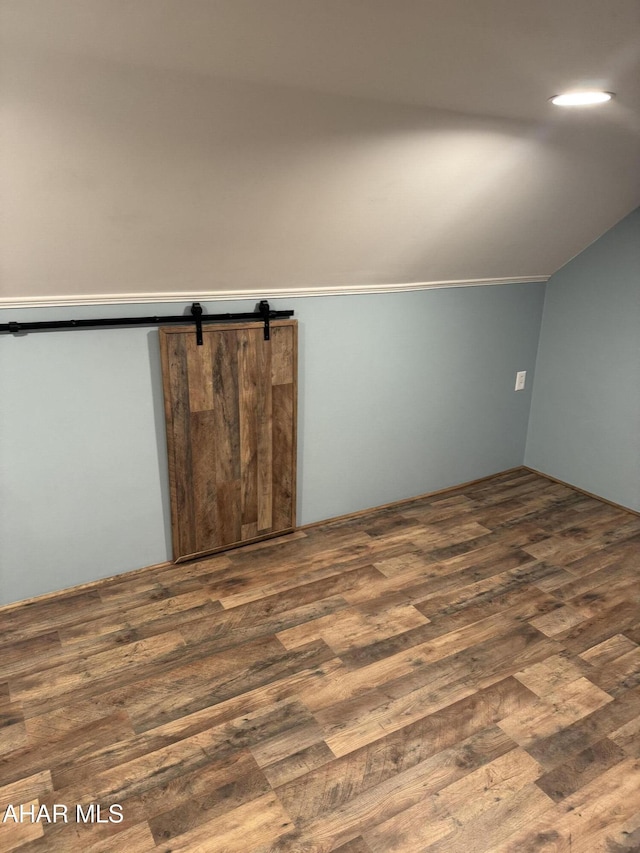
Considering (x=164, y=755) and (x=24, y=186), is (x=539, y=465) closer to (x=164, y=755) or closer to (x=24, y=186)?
(x=164, y=755)

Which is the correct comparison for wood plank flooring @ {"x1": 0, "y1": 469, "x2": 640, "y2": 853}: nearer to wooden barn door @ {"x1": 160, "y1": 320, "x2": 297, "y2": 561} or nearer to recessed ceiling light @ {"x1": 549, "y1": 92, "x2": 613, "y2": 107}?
wooden barn door @ {"x1": 160, "y1": 320, "x2": 297, "y2": 561}

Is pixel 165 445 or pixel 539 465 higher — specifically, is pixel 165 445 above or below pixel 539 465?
above

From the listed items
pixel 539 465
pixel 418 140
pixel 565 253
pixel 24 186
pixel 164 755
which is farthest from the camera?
pixel 539 465

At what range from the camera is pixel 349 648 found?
211 cm

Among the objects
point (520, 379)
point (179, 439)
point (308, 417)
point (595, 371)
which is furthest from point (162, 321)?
point (595, 371)

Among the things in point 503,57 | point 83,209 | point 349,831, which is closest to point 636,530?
point 349,831

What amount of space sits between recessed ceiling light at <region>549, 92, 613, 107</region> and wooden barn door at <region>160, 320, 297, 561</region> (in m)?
1.19

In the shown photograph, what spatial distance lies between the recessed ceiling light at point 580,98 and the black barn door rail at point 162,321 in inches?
46.3

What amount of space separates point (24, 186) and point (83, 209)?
0.17 meters

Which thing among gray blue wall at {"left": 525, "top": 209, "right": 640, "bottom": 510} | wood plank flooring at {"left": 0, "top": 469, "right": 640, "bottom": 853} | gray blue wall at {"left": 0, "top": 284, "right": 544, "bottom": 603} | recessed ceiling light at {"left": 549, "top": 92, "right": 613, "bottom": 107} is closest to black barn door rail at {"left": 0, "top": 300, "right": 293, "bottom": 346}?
gray blue wall at {"left": 0, "top": 284, "right": 544, "bottom": 603}

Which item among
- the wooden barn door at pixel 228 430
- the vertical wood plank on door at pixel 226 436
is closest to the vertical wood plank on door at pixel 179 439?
the wooden barn door at pixel 228 430

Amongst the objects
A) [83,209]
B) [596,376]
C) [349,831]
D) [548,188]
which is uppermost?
[548,188]

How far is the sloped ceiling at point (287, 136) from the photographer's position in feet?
4.07

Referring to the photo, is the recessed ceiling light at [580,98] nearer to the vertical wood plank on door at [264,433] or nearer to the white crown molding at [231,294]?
the white crown molding at [231,294]
